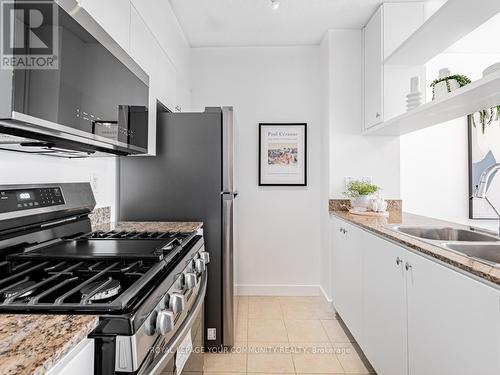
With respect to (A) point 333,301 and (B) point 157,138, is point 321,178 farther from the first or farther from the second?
(B) point 157,138

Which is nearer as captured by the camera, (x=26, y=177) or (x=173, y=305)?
(x=173, y=305)

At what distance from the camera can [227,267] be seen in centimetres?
205

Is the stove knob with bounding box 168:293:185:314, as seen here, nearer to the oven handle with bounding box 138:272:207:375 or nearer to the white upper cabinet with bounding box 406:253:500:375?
the oven handle with bounding box 138:272:207:375

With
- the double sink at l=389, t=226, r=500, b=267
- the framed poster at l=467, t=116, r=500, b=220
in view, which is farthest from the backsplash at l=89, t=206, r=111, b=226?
the framed poster at l=467, t=116, r=500, b=220

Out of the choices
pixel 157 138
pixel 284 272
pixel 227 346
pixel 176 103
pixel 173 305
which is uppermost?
pixel 176 103

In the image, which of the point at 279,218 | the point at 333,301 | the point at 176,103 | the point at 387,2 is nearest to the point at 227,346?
the point at 333,301

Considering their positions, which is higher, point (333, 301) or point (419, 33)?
point (419, 33)

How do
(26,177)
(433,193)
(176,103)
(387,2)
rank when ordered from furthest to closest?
(433,193) < (176,103) < (387,2) < (26,177)

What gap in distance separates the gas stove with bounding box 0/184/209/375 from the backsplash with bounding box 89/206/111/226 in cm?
19

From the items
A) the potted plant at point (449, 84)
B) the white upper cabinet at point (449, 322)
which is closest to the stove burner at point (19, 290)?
the white upper cabinet at point (449, 322)

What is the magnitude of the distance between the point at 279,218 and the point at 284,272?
57cm

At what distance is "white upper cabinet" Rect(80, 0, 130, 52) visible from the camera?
4.00ft

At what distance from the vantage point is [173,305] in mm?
880

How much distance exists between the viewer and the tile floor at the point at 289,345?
1920 millimetres
